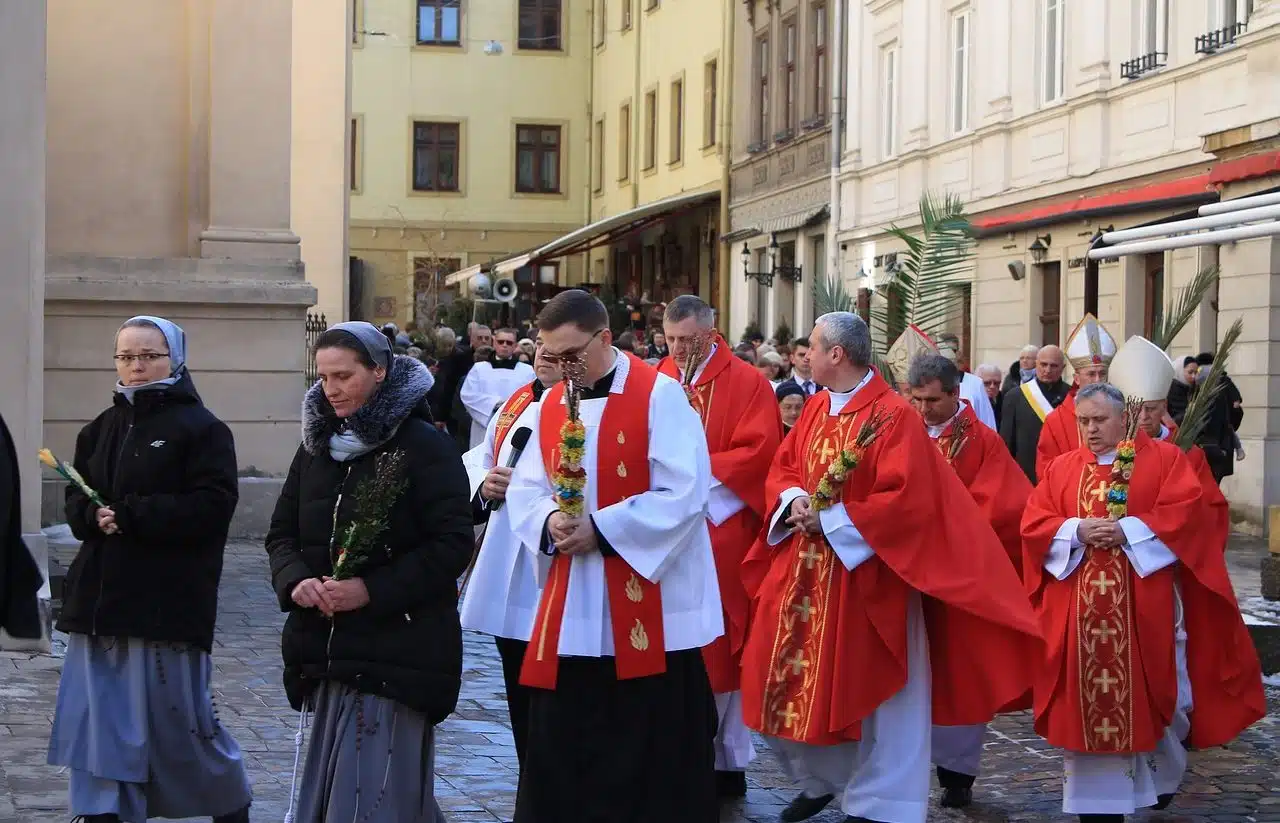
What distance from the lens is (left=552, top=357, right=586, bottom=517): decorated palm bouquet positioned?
20.5 ft

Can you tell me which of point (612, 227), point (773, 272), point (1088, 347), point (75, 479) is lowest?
point (75, 479)

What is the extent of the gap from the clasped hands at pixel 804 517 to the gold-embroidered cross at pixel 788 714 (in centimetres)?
64

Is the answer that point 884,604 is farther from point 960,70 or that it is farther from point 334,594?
point 960,70

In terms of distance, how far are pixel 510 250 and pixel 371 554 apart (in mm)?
41987

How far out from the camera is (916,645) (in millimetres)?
7746

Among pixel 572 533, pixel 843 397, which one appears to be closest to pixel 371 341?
pixel 572 533

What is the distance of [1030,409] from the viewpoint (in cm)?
1415

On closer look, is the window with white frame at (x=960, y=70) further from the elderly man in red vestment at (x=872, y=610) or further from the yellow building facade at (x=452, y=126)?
the yellow building facade at (x=452, y=126)

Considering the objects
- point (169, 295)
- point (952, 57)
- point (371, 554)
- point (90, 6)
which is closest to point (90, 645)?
point (371, 554)

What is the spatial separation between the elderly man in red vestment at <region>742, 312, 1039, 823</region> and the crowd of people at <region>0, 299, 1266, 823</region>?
11 mm

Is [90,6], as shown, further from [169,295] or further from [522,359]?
[522,359]

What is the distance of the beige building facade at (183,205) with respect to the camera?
1639 cm

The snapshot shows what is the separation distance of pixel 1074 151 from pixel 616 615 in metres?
18.4

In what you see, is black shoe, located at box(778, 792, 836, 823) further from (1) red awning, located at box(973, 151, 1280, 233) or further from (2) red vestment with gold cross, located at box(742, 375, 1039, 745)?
(1) red awning, located at box(973, 151, 1280, 233)
